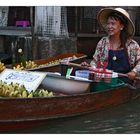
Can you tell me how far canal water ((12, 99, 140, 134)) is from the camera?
583 cm

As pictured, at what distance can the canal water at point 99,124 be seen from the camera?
5828 millimetres

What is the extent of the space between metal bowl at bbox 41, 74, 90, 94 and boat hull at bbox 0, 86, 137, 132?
0.16m

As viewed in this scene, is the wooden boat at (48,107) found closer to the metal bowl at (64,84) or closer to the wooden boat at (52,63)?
the metal bowl at (64,84)

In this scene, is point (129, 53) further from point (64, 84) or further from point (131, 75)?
point (64, 84)

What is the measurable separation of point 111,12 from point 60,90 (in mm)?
1450

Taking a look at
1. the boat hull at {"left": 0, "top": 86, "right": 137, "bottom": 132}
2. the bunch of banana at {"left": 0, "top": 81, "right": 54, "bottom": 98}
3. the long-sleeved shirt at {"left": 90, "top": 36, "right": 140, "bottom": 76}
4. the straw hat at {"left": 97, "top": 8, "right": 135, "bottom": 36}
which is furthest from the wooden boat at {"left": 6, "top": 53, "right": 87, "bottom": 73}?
the bunch of banana at {"left": 0, "top": 81, "right": 54, "bottom": 98}

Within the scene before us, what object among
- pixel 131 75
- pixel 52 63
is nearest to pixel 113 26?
pixel 131 75

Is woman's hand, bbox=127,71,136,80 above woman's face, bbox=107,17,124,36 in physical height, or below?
below

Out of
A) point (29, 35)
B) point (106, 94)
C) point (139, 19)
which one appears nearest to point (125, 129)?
point (106, 94)

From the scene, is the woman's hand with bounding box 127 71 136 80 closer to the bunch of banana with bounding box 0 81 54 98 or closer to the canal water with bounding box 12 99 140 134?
the canal water with bounding box 12 99 140 134

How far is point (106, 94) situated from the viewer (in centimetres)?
642

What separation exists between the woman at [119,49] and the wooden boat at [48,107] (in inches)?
16.4

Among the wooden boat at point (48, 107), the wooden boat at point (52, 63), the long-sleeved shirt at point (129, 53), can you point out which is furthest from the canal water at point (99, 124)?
the wooden boat at point (52, 63)

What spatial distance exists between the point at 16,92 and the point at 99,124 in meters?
1.43
